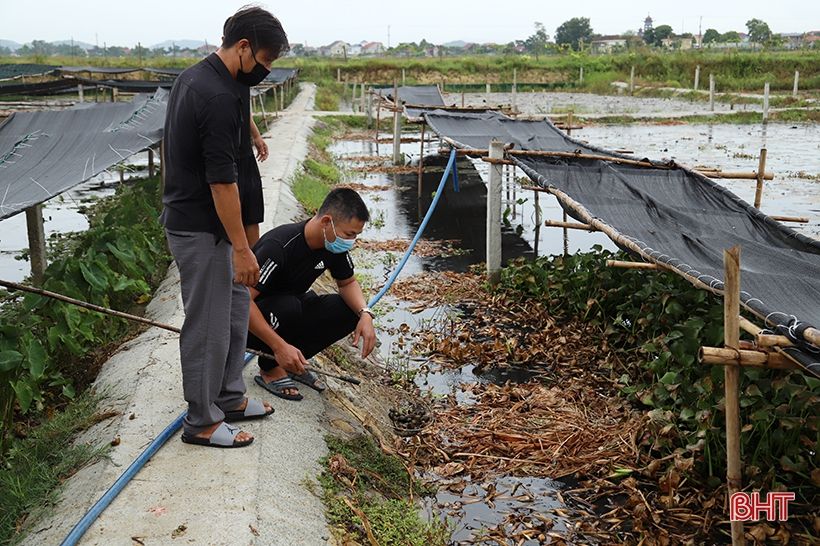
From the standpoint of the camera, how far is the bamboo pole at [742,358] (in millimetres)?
3135

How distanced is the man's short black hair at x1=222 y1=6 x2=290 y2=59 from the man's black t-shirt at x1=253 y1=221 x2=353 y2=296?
1.33 m

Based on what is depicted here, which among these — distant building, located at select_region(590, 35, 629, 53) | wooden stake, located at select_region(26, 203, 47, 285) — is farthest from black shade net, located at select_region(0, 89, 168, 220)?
distant building, located at select_region(590, 35, 629, 53)

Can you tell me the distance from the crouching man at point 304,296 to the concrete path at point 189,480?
31 centimetres

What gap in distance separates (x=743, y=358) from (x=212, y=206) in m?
2.27

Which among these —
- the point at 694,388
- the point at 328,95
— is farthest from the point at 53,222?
the point at 328,95

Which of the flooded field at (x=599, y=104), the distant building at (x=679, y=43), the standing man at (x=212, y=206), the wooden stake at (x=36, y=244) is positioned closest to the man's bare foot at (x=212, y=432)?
the standing man at (x=212, y=206)

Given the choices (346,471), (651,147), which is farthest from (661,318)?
(651,147)

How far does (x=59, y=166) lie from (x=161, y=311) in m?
1.76

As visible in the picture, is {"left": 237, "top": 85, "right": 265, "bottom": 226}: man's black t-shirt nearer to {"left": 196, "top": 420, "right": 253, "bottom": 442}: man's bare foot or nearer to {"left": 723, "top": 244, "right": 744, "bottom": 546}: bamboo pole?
{"left": 196, "top": 420, "right": 253, "bottom": 442}: man's bare foot

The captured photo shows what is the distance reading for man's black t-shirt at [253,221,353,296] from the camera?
4.43 metres

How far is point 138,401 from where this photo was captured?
14.5 feet

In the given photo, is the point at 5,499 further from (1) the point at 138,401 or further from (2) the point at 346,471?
(2) the point at 346,471

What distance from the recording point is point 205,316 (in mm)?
3584

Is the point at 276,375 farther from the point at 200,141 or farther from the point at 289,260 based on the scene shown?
the point at 200,141
